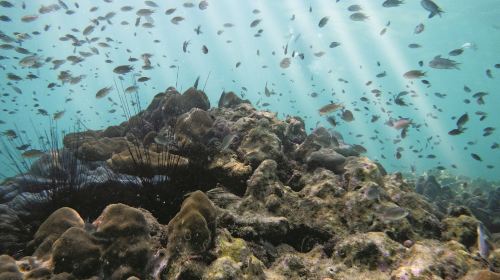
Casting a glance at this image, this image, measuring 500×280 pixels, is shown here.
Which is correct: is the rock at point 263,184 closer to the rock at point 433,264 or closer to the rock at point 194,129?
the rock at point 194,129

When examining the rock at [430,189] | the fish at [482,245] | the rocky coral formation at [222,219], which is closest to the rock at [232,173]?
the rocky coral formation at [222,219]

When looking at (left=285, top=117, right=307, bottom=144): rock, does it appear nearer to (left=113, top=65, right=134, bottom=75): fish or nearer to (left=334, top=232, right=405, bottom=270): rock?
(left=334, top=232, right=405, bottom=270): rock

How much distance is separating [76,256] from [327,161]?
452 cm

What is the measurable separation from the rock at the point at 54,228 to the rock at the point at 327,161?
411 cm

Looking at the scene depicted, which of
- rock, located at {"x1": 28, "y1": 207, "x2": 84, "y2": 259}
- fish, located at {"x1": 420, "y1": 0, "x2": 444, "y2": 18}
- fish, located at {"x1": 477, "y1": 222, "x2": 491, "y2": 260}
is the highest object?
fish, located at {"x1": 420, "y1": 0, "x2": 444, "y2": 18}

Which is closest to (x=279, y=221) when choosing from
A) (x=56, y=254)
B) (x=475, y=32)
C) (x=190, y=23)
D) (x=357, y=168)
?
(x=357, y=168)

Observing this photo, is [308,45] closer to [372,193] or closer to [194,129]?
[194,129]

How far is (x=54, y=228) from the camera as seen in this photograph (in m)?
3.83

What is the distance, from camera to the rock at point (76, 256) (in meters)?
3.21

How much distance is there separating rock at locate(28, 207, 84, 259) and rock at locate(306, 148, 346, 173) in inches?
162

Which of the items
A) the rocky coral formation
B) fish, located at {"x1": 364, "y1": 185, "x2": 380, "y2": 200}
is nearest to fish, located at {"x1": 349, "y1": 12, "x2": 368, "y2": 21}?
the rocky coral formation

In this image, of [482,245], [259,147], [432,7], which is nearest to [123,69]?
[259,147]

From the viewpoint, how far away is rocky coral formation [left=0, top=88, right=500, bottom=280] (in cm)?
338

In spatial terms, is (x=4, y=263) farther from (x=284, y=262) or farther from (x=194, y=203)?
(x=284, y=262)
